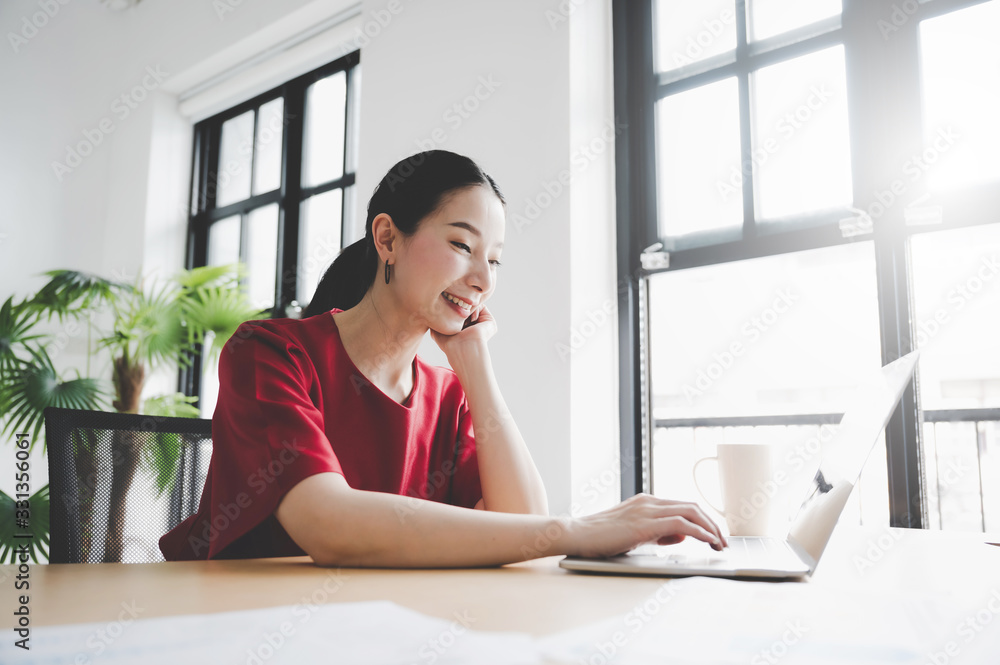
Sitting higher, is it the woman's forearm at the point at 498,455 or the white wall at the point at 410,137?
the white wall at the point at 410,137

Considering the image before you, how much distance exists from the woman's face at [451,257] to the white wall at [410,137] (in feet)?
3.19

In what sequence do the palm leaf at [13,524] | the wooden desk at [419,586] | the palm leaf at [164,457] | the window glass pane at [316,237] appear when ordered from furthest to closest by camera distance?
the window glass pane at [316,237]
the palm leaf at [13,524]
the palm leaf at [164,457]
the wooden desk at [419,586]

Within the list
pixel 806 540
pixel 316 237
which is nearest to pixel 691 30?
pixel 316 237

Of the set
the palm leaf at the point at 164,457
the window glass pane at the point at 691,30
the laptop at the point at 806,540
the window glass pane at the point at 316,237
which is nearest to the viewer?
the laptop at the point at 806,540

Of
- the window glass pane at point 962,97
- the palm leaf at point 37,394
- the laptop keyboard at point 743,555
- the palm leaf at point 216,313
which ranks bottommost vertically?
the laptop keyboard at point 743,555

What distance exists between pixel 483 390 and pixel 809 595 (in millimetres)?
748

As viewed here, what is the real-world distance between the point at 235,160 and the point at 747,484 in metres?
3.58

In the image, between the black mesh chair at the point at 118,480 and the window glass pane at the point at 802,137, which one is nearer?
the black mesh chair at the point at 118,480

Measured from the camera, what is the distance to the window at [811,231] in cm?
178

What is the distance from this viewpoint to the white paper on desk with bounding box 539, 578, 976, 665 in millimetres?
372

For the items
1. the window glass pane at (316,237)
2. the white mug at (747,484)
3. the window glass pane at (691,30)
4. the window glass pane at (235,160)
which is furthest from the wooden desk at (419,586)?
the window glass pane at (235,160)

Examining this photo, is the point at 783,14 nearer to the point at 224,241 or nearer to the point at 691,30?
the point at 691,30

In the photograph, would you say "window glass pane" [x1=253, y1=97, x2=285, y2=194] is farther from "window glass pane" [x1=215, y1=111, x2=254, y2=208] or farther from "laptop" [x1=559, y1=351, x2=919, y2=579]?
"laptop" [x1=559, y1=351, x2=919, y2=579]

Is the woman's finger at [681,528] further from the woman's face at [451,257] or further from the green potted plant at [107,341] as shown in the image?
the green potted plant at [107,341]
